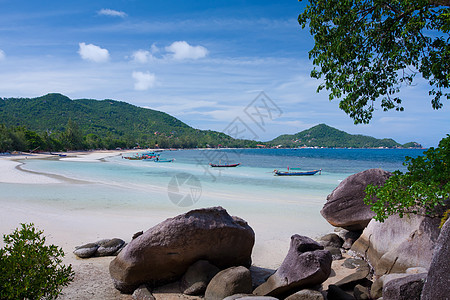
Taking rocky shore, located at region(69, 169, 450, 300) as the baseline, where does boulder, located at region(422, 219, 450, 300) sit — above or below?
above

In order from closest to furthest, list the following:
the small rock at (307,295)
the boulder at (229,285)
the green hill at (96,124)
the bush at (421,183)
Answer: the bush at (421,183) → the small rock at (307,295) → the boulder at (229,285) → the green hill at (96,124)

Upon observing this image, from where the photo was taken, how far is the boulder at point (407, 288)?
4.39 metres

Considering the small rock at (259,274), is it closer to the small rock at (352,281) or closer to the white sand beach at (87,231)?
the white sand beach at (87,231)

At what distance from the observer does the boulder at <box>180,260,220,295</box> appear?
641 cm

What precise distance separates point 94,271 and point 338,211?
688 centimetres

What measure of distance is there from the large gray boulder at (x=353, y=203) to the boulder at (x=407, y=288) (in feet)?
14.7

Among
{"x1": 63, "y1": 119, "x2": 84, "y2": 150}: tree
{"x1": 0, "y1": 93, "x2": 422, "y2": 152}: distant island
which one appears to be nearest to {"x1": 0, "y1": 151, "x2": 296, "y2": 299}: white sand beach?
{"x1": 0, "y1": 93, "x2": 422, "y2": 152}: distant island

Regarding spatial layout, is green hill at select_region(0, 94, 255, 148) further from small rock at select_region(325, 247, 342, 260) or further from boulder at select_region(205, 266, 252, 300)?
boulder at select_region(205, 266, 252, 300)

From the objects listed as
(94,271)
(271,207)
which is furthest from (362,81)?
(271,207)

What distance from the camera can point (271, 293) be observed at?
19.1 ft

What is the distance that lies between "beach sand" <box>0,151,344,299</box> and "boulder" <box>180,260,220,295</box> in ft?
0.80

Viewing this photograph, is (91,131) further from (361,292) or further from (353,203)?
(361,292)

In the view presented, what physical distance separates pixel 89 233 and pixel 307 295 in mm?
8456

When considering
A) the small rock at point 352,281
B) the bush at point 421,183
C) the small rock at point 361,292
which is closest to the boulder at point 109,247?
the small rock at point 352,281
